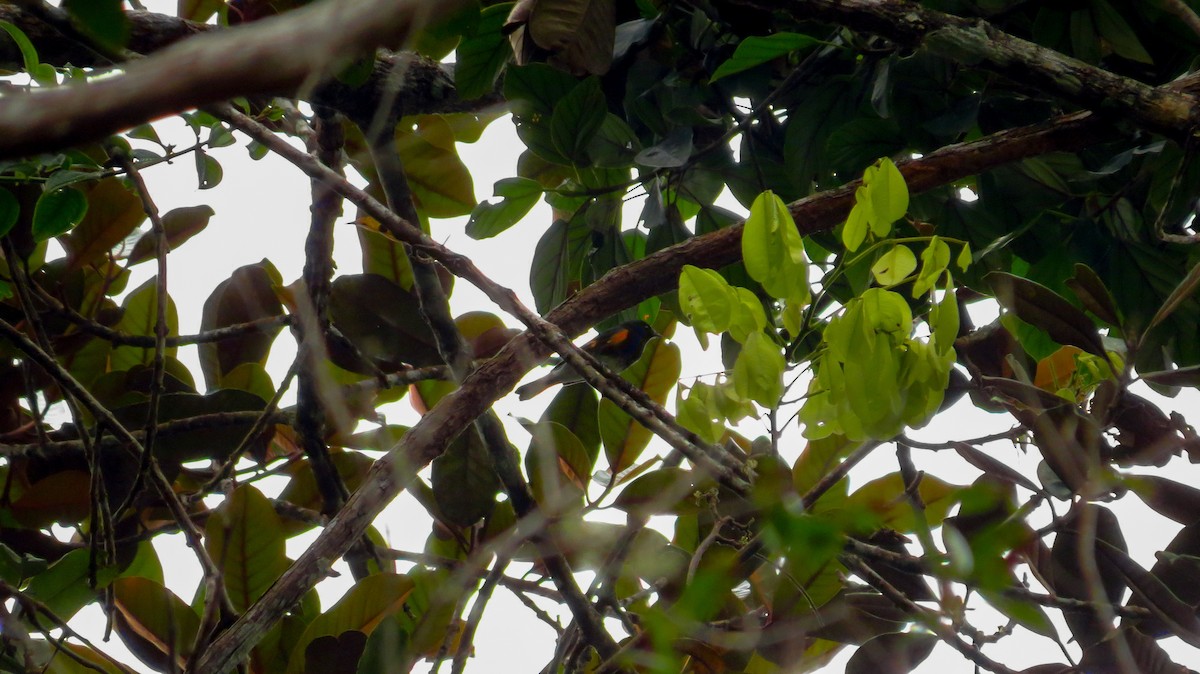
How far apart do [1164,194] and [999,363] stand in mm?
A: 250

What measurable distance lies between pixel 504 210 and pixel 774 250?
0.53 m

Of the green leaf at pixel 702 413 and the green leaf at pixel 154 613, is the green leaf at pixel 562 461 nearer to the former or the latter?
the green leaf at pixel 702 413

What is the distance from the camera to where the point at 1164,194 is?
95 cm

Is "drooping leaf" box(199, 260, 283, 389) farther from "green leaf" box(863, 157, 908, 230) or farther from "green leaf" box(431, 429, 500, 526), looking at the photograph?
"green leaf" box(863, 157, 908, 230)

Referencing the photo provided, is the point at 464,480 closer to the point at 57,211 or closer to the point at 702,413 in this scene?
the point at 702,413

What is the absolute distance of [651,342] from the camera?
1203 mm

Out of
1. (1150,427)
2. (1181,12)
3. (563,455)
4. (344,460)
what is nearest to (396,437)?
(344,460)

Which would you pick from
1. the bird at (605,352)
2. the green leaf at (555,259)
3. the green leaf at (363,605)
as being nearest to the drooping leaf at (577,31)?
the green leaf at (555,259)

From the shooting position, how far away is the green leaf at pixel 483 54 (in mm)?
1028

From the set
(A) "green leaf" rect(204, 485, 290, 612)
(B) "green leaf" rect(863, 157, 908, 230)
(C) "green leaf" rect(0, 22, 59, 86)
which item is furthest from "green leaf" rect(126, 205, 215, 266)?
(B) "green leaf" rect(863, 157, 908, 230)

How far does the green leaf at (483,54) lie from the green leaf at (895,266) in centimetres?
55

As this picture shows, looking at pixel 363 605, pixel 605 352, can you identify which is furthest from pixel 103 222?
pixel 605 352

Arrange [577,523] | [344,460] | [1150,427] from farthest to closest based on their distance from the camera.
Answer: [344,460]
[577,523]
[1150,427]

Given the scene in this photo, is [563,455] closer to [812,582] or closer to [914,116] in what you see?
[812,582]
